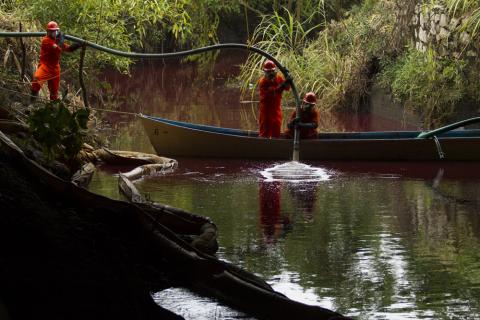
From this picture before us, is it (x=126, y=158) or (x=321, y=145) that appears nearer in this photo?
(x=126, y=158)

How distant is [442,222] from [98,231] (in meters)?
5.72

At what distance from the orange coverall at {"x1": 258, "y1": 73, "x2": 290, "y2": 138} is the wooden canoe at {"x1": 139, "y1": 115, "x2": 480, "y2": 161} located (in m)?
0.32

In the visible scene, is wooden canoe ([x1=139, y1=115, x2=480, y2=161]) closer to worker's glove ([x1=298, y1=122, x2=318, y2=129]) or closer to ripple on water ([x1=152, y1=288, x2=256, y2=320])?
worker's glove ([x1=298, y1=122, x2=318, y2=129])

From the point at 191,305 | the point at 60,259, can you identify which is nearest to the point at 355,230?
the point at 191,305

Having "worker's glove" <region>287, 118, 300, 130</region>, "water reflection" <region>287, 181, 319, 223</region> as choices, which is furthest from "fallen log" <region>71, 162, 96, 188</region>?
"worker's glove" <region>287, 118, 300, 130</region>

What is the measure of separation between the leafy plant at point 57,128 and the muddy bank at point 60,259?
3.65 meters

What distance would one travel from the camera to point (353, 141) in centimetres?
1720

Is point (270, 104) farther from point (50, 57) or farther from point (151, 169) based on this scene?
point (50, 57)

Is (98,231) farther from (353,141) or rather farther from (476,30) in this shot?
(476,30)

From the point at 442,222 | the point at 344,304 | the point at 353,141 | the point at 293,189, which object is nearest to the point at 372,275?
the point at 344,304

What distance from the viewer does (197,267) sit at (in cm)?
759

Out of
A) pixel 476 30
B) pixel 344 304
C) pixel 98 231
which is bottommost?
pixel 344 304

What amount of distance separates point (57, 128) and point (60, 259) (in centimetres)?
471

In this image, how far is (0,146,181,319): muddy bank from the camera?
6.91 m
